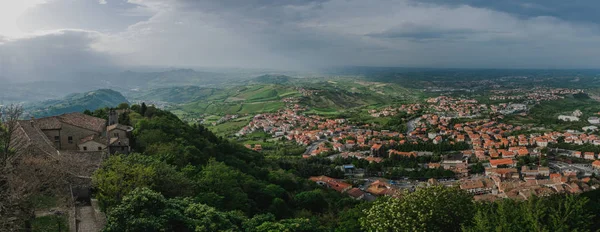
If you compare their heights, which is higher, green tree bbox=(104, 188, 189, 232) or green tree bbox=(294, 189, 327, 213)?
green tree bbox=(104, 188, 189, 232)

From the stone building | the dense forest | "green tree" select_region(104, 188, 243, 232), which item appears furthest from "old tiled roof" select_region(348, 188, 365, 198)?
"green tree" select_region(104, 188, 243, 232)

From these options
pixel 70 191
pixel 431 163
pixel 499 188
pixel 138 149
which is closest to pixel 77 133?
pixel 138 149

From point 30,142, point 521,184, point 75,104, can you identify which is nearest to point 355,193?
point 521,184

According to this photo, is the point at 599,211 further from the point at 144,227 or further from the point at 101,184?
the point at 101,184

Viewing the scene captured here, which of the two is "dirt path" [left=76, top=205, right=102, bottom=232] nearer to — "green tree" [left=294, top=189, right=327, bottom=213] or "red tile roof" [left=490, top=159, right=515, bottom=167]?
"green tree" [left=294, top=189, right=327, bottom=213]

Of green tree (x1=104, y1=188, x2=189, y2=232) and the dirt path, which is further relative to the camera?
the dirt path

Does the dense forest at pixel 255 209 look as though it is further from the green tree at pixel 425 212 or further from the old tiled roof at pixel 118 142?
the old tiled roof at pixel 118 142

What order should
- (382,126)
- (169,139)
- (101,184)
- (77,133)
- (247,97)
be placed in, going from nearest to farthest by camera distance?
(101,184)
(77,133)
(169,139)
(382,126)
(247,97)
